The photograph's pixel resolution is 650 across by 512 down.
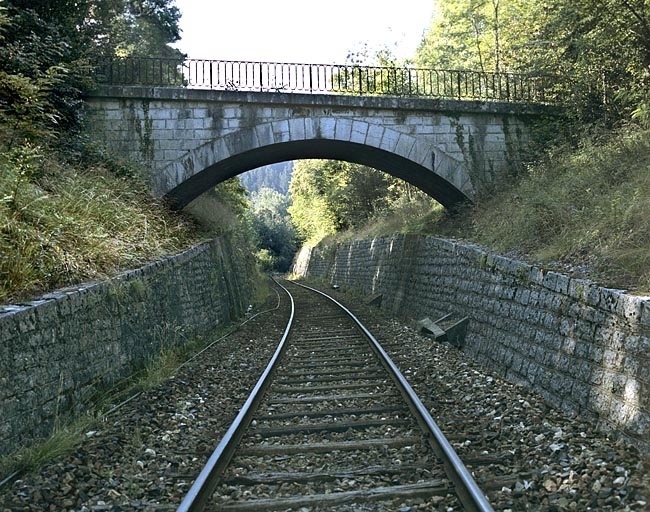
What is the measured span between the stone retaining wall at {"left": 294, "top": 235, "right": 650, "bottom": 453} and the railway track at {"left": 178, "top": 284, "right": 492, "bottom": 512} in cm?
145

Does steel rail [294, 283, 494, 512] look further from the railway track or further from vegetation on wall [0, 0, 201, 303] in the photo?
vegetation on wall [0, 0, 201, 303]

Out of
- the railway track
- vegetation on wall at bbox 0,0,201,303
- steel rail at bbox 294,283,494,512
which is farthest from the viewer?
vegetation on wall at bbox 0,0,201,303

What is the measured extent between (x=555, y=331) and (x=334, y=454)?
116 inches

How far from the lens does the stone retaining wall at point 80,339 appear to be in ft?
14.5

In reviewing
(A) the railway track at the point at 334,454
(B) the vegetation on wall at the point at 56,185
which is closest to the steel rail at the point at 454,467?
(A) the railway track at the point at 334,454

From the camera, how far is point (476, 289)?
9227mm

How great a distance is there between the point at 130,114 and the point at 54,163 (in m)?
4.21

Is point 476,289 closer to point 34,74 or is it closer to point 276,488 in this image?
point 276,488

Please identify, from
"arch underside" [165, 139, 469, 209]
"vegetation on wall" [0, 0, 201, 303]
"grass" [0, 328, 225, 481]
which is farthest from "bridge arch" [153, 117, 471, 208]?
"grass" [0, 328, 225, 481]

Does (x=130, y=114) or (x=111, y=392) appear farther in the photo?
(x=130, y=114)

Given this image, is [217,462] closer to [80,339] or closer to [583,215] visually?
[80,339]

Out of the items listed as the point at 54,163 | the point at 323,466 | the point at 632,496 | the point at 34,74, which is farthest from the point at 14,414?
the point at 34,74

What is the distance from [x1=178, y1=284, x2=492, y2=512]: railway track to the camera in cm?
359

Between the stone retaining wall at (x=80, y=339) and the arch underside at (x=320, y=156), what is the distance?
484 centimetres
